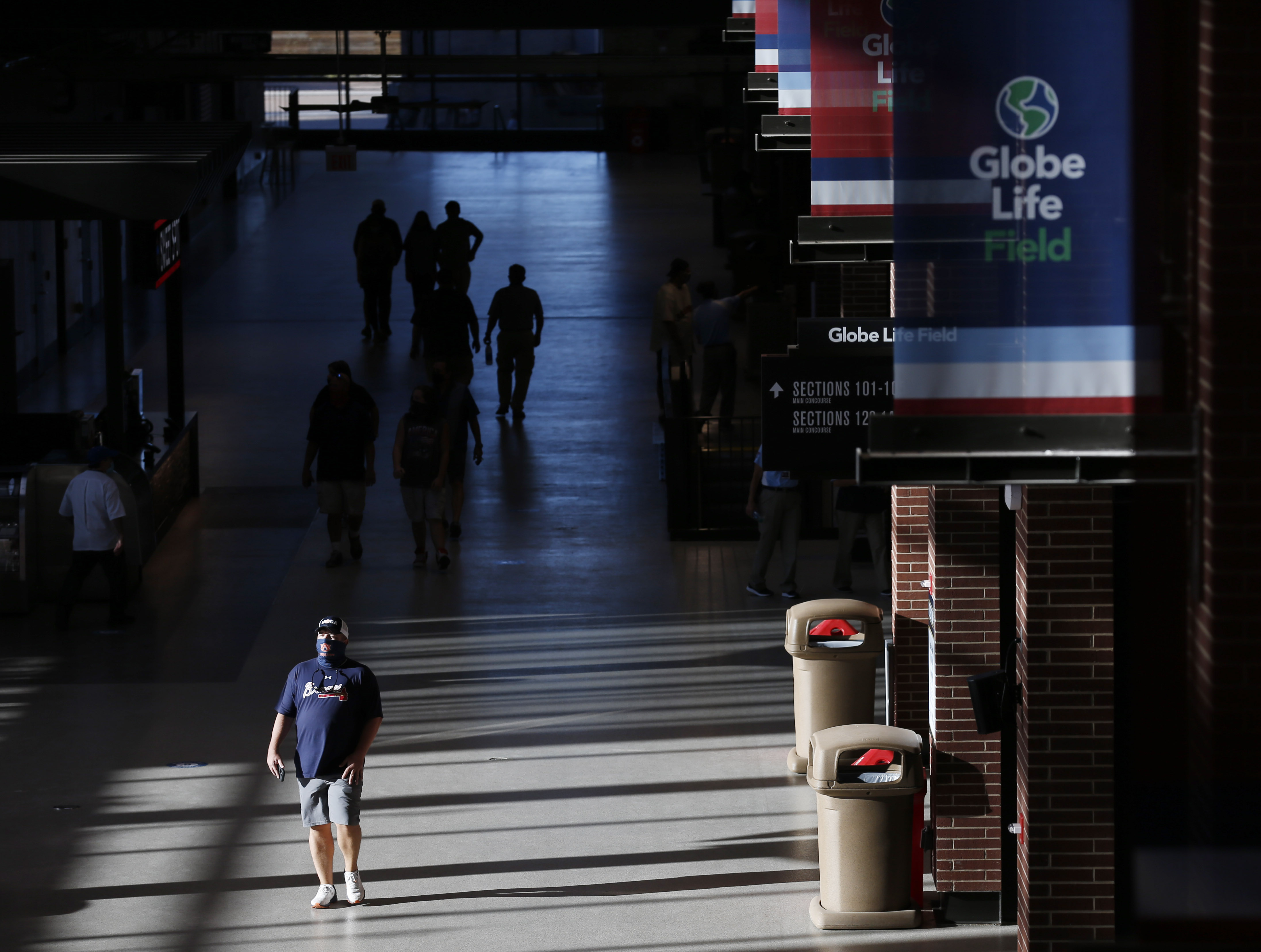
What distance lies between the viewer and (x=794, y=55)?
1096 centimetres

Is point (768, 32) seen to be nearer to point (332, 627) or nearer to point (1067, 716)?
point (332, 627)

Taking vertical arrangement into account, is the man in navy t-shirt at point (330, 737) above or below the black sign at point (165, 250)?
below

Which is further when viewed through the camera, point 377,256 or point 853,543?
point 377,256

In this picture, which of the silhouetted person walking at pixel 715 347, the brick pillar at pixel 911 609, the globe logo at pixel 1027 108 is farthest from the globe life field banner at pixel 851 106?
the silhouetted person walking at pixel 715 347

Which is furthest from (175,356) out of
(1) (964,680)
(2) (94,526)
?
(1) (964,680)

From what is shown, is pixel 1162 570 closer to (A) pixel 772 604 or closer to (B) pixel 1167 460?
(B) pixel 1167 460

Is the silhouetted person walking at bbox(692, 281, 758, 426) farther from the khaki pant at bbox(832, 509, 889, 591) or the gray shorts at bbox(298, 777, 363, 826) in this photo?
the gray shorts at bbox(298, 777, 363, 826)

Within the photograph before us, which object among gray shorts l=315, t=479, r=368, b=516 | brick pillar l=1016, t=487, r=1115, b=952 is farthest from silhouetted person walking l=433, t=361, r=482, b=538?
brick pillar l=1016, t=487, r=1115, b=952

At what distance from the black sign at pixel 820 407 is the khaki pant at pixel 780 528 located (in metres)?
4.82

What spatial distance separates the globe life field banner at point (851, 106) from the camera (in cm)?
947

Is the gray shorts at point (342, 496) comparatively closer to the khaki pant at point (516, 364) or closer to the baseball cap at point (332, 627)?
Result: the khaki pant at point (516, 364)

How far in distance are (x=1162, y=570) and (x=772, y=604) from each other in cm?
892

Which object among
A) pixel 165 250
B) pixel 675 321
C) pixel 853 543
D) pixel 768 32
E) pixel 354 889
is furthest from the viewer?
pixel 675 321

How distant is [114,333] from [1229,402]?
41.9 ft
